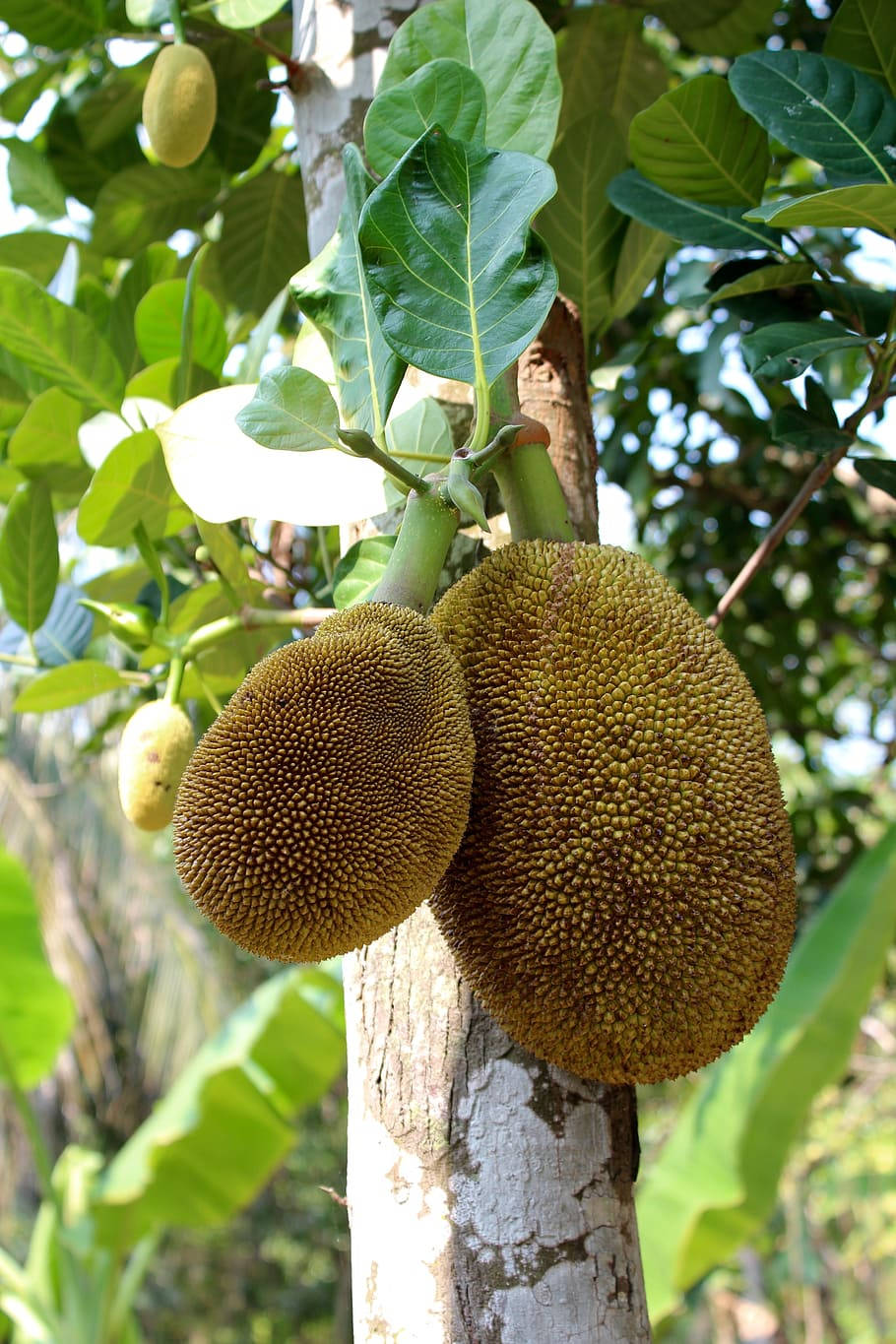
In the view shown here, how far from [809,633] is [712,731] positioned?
1.89m

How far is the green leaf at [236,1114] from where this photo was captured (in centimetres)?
321

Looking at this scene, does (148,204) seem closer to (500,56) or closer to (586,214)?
(586,214)

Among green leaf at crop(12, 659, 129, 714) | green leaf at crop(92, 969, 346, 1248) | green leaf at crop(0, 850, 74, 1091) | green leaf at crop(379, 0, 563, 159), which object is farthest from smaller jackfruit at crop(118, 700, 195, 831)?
green leaf at crop(0, 850, 74, 1091)

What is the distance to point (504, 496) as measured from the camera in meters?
0.82

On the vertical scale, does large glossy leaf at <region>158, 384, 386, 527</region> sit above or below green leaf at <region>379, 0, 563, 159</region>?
below

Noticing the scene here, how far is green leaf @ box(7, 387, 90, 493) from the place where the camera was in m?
1.08

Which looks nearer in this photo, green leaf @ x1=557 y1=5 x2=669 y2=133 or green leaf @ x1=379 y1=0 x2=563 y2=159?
green leaf @ x1=379 y1=0 x2=563 y2=159

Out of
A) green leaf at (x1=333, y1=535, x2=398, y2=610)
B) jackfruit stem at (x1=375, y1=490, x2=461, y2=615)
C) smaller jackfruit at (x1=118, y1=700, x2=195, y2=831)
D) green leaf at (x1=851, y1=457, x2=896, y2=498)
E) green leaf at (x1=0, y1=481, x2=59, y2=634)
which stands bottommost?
smaller jackfruit at (x1=118, y1=700, x2=195, y2=831)

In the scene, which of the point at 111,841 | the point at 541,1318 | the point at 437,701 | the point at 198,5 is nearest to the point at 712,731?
the point at 437,701

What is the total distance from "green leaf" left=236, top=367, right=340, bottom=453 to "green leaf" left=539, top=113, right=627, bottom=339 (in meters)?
0.43

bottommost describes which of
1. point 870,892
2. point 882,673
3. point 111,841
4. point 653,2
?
point 111,841

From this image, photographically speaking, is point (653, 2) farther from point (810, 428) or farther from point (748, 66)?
point (810, 428)

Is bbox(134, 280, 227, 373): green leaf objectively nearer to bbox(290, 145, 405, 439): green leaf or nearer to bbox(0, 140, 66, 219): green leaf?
bbox(290, 145, 405, 439): green leaf

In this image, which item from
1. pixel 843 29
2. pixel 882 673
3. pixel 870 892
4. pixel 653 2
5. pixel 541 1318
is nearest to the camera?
pixel 541 1318
